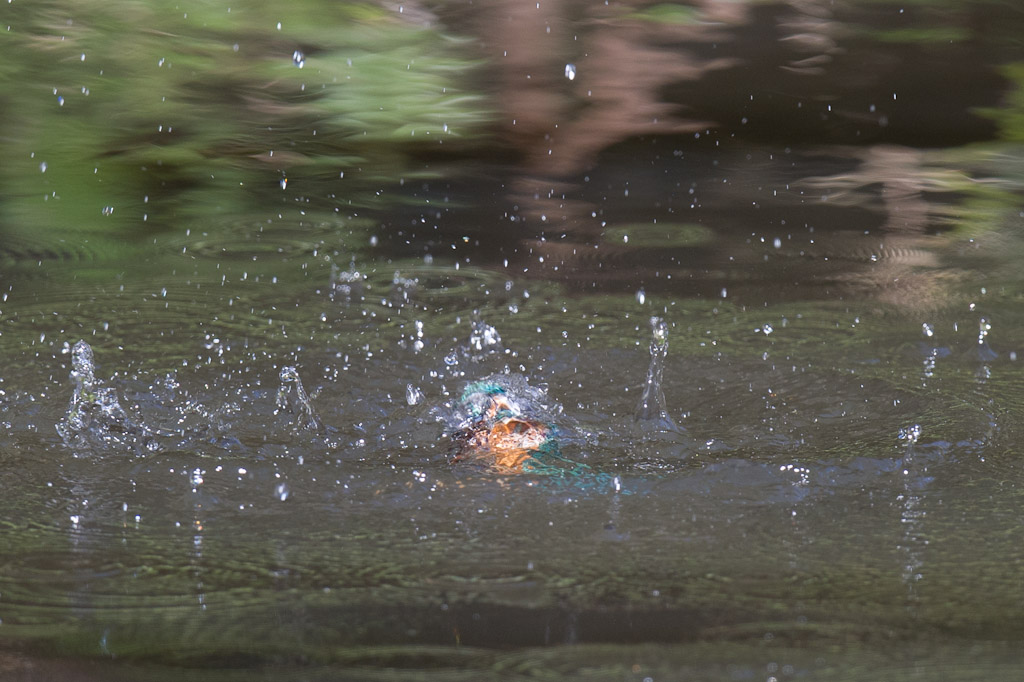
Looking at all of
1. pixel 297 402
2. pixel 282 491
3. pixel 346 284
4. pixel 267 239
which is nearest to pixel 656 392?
pixel 297 402

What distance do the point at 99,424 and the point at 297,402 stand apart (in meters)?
0.43

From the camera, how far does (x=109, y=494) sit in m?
2.03

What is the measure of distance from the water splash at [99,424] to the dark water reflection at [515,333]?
29 millimetres

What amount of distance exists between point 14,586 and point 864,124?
3056 millimetres

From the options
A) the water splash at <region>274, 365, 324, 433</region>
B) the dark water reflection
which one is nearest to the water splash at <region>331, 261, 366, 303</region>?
the dark water reflection

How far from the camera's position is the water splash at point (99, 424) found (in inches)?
89.3

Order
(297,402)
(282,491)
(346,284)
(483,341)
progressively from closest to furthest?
(282,491) → (297,402) → (483,341) → (346,284)

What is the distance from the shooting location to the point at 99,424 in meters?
2.33

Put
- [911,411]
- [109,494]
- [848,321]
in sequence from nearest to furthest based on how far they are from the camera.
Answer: [109,494], [911,411], [848,321]

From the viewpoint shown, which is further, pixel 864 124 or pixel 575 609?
pixel 864 124

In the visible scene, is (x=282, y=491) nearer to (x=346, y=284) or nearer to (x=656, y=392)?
(x=656, y=392)

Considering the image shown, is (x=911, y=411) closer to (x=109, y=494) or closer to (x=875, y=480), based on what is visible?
(x=875, y=480)

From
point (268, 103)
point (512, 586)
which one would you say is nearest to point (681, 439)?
point (512, 586)

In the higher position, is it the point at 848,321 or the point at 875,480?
the point at 848,321
